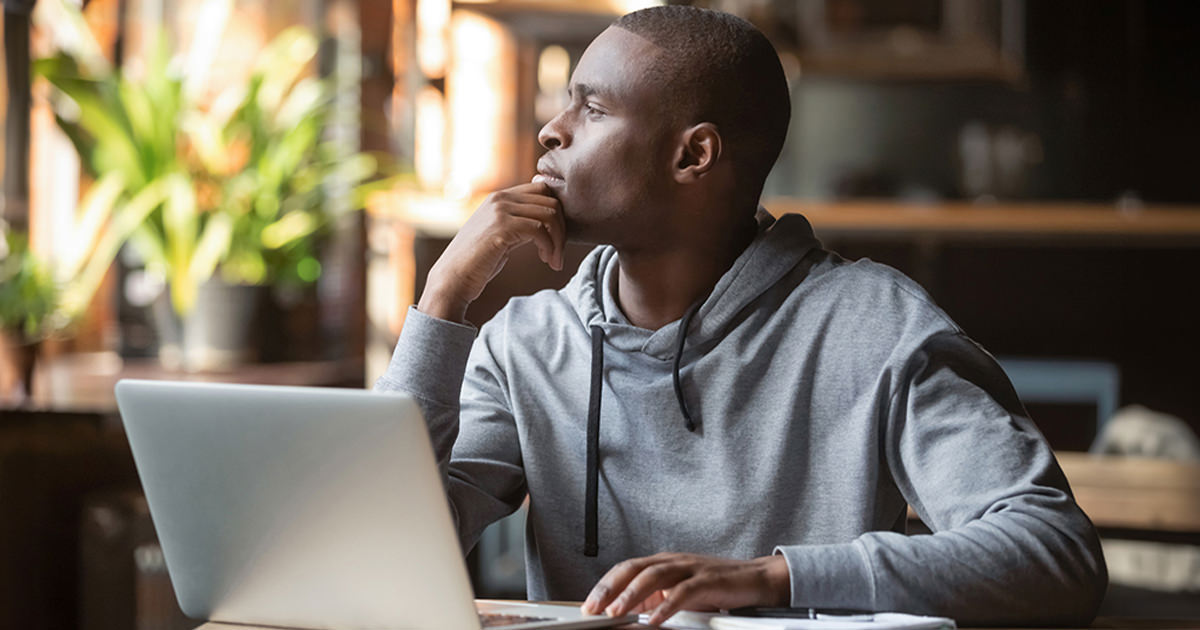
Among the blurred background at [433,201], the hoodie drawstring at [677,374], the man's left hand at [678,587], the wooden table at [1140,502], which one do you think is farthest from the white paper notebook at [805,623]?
the wooden table at [1140,502]

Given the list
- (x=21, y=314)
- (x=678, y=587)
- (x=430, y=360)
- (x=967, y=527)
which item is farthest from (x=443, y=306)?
(x=21, y=314)

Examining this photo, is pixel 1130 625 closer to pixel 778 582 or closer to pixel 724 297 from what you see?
pixel 778 582

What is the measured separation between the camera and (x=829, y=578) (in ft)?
2.98

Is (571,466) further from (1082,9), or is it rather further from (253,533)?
(1082,9)

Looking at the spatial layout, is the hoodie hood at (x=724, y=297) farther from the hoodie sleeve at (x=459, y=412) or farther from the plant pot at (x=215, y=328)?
the plant pot at (x=215, y=328)

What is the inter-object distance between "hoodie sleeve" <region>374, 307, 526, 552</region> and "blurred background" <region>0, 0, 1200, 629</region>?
67cm

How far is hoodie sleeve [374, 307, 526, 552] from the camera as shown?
1.07m

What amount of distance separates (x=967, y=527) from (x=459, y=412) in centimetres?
45

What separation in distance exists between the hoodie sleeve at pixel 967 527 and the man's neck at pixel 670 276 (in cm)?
22

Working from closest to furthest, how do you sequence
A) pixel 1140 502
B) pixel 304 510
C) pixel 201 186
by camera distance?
pixel 304 510
pixel 1140 502
pixel 201 186

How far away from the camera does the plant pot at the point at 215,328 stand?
280 centimetres

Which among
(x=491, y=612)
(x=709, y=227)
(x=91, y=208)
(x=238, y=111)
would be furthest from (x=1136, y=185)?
(x=491, y=612)

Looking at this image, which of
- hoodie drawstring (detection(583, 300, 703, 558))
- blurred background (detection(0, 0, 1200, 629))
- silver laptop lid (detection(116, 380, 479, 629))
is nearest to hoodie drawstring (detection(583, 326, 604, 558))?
hoodie drawstring (detection(583, 300, 703, 558))

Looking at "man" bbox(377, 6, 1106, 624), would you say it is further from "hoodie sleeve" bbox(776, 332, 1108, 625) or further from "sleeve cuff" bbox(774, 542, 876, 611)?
"sleeve cuff" bbox(774, 542, 876, 611)
